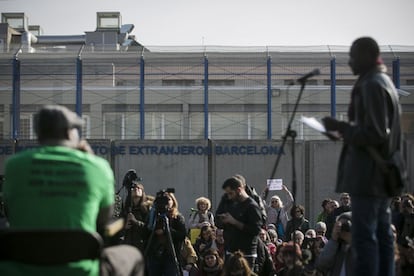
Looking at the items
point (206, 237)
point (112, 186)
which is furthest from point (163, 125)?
point (112, 186)

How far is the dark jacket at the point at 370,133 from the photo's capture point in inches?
196

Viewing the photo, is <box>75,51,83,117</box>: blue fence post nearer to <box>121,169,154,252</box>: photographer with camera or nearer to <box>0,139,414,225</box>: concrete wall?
<box>0,139,414,225</box>: concrete wall

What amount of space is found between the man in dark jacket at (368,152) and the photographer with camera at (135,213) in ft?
18.6

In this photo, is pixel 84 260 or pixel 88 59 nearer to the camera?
pixel 84 260

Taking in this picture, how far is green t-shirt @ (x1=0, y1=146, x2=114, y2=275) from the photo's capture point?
4.31 m

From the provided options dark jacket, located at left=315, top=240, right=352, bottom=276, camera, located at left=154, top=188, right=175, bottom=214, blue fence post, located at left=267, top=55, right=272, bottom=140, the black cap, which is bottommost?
dark jacket, located at left=315, top=240, right=352, bottom=276

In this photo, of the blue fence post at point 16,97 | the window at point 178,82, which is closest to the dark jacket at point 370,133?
the blue fence post at point 16,97

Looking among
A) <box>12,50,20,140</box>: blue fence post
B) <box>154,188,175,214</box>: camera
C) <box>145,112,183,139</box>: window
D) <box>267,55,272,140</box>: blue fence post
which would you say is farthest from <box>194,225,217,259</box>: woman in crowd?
<box>145,112,183,139</box>: window

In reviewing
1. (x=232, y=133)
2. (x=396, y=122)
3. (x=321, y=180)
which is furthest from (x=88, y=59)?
(x=396, y=122)

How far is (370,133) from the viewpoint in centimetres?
495

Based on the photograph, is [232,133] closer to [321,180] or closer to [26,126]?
[321,180]

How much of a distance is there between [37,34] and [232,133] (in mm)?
32804

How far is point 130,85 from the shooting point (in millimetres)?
24875

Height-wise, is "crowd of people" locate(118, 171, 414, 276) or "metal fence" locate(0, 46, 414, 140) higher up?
"metal fence" locate(0, 46, 414, 140)
